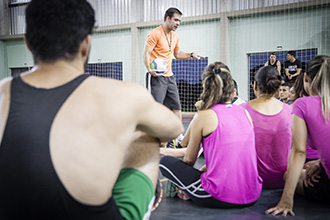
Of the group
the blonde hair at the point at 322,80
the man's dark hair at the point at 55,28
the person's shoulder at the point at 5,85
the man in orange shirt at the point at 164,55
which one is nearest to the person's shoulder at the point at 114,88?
the man's dark hair at the point at 55,28

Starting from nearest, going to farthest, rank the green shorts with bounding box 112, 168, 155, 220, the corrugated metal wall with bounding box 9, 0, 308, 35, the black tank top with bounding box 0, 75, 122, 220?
1. the black tank top with bounding box 0, 75, 122, 220
2. the green shorts with bounding box 112, 168, 155, 220
3. the corrugated metal wall with bounding box 9, 0, 308, 35

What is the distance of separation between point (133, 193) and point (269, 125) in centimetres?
143

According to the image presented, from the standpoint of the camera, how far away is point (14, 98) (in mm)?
815

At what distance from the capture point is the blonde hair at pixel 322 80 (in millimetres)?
1702

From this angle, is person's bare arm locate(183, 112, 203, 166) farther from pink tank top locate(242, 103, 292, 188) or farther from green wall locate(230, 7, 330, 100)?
green wall locate(230, 7, 330, 100)

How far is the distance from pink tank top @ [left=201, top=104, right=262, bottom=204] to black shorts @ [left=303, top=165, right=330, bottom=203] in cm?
45

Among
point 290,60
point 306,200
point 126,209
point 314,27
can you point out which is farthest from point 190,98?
point 126,209

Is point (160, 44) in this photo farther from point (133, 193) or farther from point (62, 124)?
point (62, 124)

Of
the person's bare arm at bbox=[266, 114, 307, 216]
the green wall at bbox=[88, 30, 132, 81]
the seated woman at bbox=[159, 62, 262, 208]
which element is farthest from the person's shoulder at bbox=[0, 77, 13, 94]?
the green wall at bbox=[88, 30, 132, 81]

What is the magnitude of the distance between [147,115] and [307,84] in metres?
1.35

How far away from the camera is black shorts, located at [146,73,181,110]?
403cm

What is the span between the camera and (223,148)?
1.76 m

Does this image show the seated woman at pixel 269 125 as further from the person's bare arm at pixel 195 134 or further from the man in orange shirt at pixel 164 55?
the man in orange shirt at pixel 164 55

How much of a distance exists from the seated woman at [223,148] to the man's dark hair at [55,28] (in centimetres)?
110
